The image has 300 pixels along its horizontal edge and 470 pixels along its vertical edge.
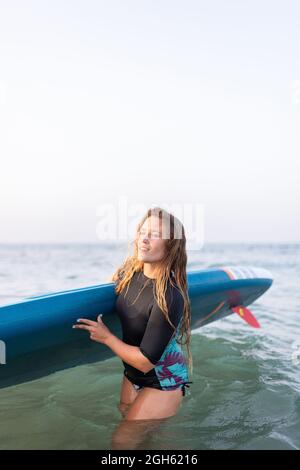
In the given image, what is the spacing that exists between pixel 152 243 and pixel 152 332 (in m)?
0.50

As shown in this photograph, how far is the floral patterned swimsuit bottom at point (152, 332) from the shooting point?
2.19m

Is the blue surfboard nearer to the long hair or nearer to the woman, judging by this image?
the woman

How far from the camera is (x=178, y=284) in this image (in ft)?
7.82

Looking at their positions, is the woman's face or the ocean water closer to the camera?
the woman's face

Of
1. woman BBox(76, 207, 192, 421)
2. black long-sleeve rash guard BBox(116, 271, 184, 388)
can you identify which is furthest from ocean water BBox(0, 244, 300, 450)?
black long-sleeve rash guard BBox(116, 271, 184, 388)

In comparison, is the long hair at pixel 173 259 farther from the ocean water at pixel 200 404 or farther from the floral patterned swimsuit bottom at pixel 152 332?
Result: the ocean water at pixel 200 404

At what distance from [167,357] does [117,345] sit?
0.37 meters

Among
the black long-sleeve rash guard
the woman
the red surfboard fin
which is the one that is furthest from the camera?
the red surfboard fin

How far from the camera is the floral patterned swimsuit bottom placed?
2.19m

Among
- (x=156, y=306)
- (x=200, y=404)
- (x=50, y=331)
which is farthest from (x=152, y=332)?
(x=200, y=404)

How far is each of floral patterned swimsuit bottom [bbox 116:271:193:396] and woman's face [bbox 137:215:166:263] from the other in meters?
0.14

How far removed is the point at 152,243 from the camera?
7.89ft

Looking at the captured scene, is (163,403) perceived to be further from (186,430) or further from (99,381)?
(99,381)

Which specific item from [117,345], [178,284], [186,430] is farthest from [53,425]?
[178,284]
